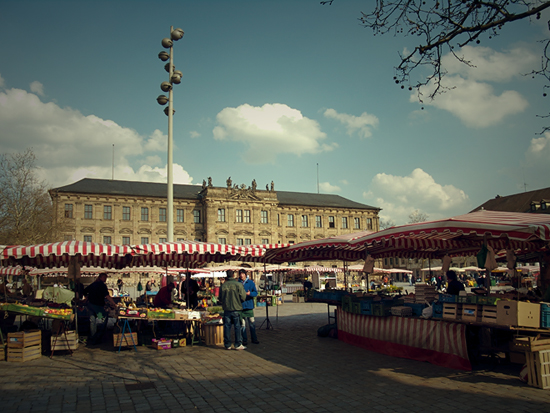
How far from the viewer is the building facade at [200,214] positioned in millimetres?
55031

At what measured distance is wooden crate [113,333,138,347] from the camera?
9859mm

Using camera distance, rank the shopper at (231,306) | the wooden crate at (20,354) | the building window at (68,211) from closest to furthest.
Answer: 1. the wooden crate at (20,354)
2. the shopper at (231,306)
3. the building window at (68,211)

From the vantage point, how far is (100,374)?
7445 millimetres

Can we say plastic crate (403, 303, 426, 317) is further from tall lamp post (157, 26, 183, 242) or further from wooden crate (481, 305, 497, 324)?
tall lamp post (157, 26, 183, 242)

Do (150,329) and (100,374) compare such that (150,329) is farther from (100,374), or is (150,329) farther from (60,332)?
(100,374)

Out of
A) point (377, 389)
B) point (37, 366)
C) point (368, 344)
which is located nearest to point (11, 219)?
point (37, 366)

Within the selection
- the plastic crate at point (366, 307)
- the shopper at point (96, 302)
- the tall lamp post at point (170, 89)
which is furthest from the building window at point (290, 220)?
the plastic crate at point (366, 307)

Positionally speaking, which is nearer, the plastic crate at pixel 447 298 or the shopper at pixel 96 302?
the plastic crate at pixel 447 298

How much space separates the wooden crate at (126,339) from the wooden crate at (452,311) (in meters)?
6.89

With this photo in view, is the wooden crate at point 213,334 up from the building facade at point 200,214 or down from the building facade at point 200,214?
down

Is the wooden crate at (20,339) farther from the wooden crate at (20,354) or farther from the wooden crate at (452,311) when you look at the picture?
the wooden crate at (452,311)

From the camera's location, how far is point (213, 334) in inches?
420

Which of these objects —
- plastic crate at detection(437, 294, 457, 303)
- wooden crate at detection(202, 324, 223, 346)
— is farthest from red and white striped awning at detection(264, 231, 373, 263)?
plastic crate at detection(437, 294, 457, 303)

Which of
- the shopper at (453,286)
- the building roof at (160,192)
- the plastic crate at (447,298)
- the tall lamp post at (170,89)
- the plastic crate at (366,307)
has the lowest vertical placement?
the plastic crate at (366,307)
